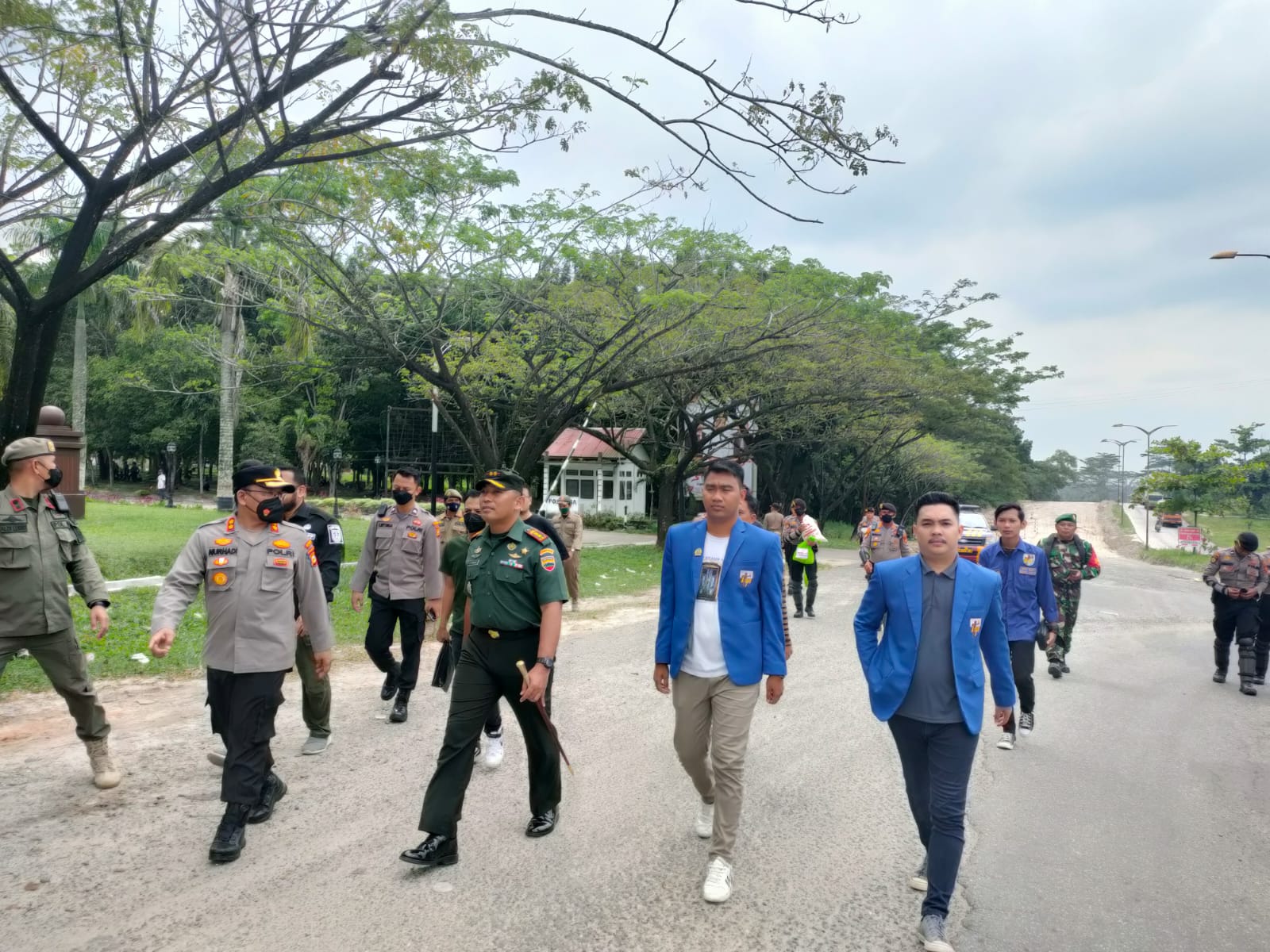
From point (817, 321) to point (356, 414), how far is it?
33.9 metres

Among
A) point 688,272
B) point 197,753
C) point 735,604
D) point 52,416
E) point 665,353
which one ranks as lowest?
point 197,753

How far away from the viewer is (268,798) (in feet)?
15.1

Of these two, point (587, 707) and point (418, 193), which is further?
point (418, 193)

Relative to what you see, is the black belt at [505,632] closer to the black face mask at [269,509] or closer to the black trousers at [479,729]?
the black trousers at [479,729]

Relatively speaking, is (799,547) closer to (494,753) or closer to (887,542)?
(887,542)

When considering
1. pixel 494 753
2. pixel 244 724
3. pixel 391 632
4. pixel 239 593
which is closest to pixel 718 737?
pixel 494 753

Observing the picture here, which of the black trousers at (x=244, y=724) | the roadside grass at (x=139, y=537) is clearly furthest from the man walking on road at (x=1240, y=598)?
the roadside grass at (x=139, y=537)

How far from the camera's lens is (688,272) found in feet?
51.6

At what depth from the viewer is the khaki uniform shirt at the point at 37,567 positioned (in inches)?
178

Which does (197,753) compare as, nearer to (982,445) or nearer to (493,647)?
(493,647)

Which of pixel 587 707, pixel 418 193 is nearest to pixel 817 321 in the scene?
pixel 418 193

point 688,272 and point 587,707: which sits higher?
point 688,272

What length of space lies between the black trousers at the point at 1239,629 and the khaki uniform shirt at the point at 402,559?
8.08 metres

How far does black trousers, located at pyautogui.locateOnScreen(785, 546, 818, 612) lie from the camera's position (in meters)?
12.9
